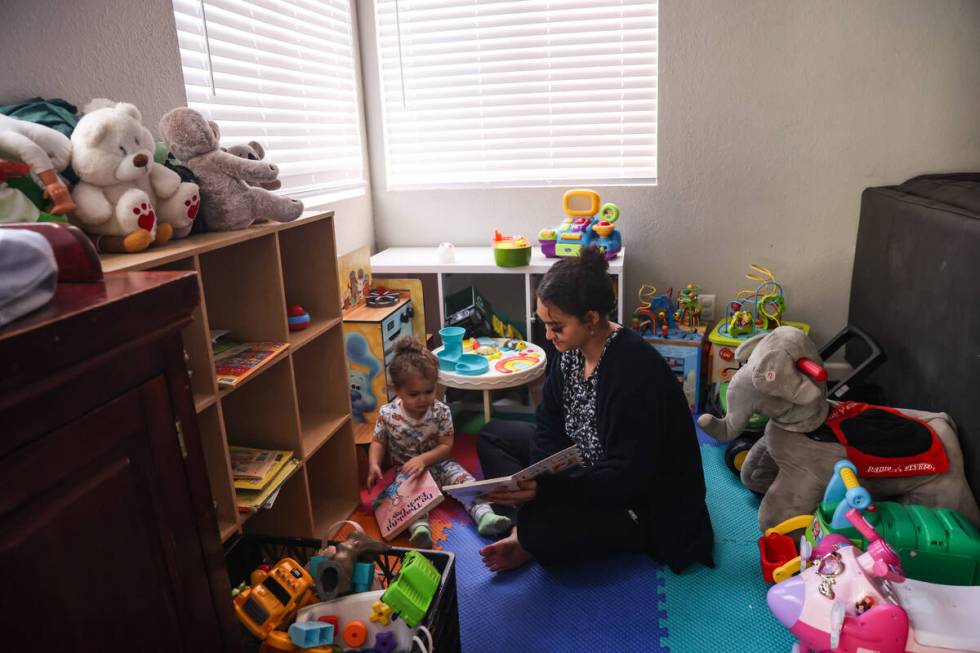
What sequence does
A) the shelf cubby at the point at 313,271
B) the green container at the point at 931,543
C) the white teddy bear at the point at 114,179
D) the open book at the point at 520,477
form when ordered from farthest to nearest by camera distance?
the shelf cubby at the point at 313,271 → the open book at the point at 520,477 → the green container at the point at 931,543 → the white teddy bear at the point at 114,179

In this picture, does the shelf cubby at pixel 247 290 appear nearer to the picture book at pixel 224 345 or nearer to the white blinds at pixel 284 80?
the picture book at pixel 224 345

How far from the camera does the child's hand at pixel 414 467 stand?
207 cm

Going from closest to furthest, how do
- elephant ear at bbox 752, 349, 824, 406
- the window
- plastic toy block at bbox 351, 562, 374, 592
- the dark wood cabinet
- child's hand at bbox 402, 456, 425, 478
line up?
1. the dark wood cabinet
2. plastic toy block at bbox 351, 562, 374, 592
3. elephant ear at bbox 752, 349, 824, 406
4. child's hand at bbox 402, 456, 425, 478
5. the window

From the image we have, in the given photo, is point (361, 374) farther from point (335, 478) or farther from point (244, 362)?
point (244, 362)

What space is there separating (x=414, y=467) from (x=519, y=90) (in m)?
1.89

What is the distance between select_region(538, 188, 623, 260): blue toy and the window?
0.79 feet

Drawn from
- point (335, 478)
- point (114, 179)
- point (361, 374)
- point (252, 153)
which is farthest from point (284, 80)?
point (335, 478)

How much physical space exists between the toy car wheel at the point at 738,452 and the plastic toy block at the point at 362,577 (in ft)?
4.60

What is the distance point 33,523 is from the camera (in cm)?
61

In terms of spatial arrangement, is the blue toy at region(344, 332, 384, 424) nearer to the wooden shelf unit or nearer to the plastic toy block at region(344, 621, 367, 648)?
the wooden shelf unit

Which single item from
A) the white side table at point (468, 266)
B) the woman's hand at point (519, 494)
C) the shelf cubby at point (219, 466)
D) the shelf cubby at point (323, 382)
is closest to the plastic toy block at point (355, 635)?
the shelf cubby at point (219, 466)

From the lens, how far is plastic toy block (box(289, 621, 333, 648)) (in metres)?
1.26

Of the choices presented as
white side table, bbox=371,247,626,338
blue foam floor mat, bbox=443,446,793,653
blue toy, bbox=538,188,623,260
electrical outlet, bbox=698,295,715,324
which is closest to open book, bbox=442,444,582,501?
blue foam floor mat, bbox=443,446,793,653

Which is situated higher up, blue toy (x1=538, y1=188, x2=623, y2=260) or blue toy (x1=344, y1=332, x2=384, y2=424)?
blue toy (x1=538, y1=188, x2=623, y2=260)
